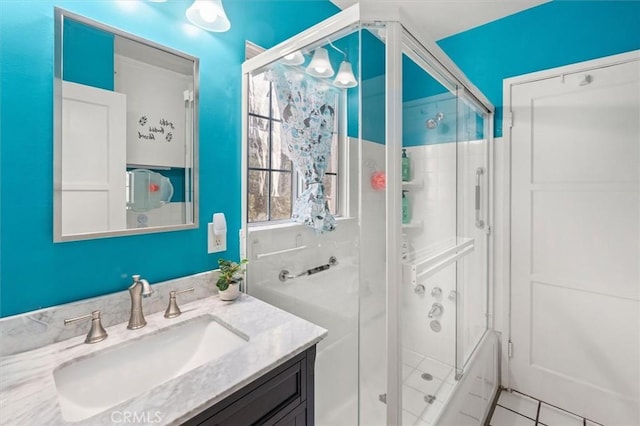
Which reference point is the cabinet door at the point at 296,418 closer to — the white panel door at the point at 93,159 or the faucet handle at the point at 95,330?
the faucet handle at the point at 95,330

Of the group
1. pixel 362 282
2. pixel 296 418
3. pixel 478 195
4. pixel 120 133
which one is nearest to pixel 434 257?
pixel 362 282

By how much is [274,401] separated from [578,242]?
6.76 feet

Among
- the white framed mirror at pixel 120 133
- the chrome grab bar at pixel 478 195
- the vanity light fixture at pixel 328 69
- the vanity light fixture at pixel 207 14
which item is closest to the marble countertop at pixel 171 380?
the white framed mirror at pixel 120 133

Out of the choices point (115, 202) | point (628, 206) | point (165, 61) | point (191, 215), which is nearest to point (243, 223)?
point (191, 215)

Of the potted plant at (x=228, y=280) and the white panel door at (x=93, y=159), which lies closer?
the white panel door at (x=93, y=159)

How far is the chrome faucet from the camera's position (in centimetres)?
100

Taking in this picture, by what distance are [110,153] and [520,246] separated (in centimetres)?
241

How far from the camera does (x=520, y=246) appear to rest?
2.04m

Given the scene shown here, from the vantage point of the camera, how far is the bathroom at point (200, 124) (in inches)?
33.5

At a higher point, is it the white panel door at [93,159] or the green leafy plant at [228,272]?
the white panel door at [93,159]

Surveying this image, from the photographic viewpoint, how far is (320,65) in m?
1.25

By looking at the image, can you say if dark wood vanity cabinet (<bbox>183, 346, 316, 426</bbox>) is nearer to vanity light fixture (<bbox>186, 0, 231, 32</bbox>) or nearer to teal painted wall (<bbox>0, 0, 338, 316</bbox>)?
teal painted wall (<bbox>0, 0, 338, 316</bbox>)

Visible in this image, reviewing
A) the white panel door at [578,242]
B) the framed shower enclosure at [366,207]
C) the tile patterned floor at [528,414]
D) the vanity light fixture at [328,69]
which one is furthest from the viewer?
the tile patterned floor at [528,414]

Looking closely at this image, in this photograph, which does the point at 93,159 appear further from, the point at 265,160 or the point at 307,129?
the point at 307,129
